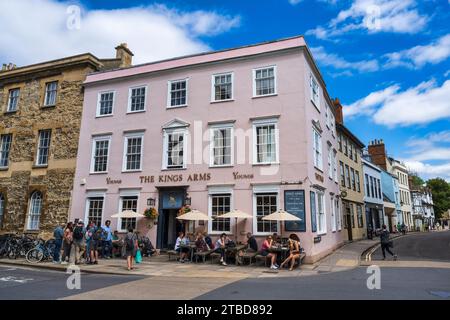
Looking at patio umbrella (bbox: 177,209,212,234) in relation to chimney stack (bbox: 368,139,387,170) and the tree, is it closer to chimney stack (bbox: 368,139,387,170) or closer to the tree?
chimney stack (bbox: 368,139,387,170)

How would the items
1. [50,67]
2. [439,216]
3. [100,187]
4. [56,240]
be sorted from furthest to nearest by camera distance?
[439,216] → [50,67] → [100,187] → [56,240]

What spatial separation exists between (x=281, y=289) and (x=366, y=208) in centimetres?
2747

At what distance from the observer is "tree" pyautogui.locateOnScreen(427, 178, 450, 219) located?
80688 millimetres

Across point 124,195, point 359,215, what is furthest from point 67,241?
point 359,215

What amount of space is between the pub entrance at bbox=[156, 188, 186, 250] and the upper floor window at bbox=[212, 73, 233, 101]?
17.7ft

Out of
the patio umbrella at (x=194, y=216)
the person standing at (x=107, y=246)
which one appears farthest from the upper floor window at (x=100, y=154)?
the patio umbrella at (x=194, y=216)

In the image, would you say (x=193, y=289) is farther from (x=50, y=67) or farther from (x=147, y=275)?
(x=50, y=67)

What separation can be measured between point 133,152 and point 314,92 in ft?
36.3

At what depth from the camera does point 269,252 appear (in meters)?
13.7

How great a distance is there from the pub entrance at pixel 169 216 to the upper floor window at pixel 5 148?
515 inches

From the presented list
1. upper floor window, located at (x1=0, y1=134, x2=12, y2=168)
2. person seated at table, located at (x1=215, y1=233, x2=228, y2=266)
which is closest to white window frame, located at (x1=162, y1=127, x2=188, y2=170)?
person seated at table, located at (x1=215, y1=233, x2=228, y2=266)

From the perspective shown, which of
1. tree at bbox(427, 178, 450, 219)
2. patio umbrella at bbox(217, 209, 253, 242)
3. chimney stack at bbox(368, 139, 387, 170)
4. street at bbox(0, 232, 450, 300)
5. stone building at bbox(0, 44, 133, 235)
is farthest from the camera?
tree at bbox(427, 178, 450, 219)

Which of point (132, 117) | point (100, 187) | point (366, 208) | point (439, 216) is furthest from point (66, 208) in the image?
point (439, 216)
